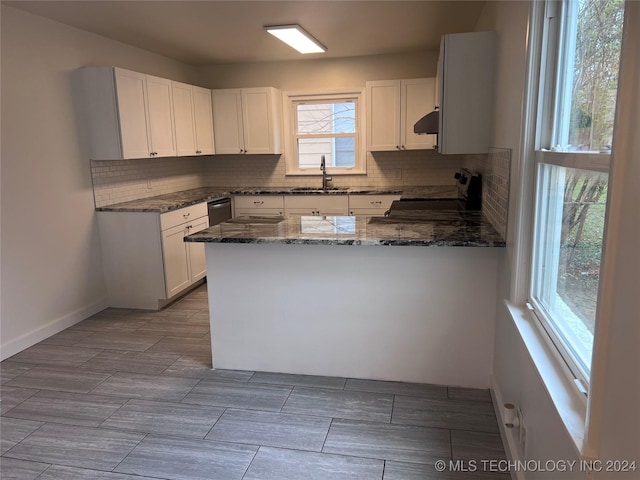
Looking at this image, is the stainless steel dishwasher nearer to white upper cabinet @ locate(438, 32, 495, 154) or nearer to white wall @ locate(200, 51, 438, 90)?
white wall @ locate(200, 51, 438, 90)

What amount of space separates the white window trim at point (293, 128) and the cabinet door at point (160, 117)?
1518 mm

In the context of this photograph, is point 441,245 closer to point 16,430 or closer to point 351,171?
point 16,430

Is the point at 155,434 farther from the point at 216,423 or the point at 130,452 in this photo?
the point at 216,423

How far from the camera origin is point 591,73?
142 cm

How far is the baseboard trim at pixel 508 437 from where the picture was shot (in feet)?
6.23

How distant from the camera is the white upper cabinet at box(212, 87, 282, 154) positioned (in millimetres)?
5496

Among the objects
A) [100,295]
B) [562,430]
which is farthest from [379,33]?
[562,430]

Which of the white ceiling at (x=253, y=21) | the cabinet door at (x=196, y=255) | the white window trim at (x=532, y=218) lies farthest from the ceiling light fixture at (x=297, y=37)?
the white window trim at (x=532, y=218)

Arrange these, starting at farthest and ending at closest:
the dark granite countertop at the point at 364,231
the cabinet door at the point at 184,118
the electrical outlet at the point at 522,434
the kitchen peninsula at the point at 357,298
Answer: the cabinet door at the point at 184,118, the kitchen peninsula at the point at 357,298, the dark granite countertop at the point at 364,231, the electrical outlet at the point at 522,434

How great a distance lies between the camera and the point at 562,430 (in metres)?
1.30

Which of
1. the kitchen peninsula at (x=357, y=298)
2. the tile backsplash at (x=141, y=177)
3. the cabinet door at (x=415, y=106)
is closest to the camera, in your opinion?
the kitchen peninsula at (x=357, y=298)

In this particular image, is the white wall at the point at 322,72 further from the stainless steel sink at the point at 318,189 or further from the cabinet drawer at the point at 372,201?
the cabinet drawer at the point at 372,201

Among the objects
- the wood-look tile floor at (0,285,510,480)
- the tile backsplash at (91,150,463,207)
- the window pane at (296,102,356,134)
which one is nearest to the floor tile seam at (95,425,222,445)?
the wood-look tile floor at (0,285,510,480)

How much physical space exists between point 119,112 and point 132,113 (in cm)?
19
